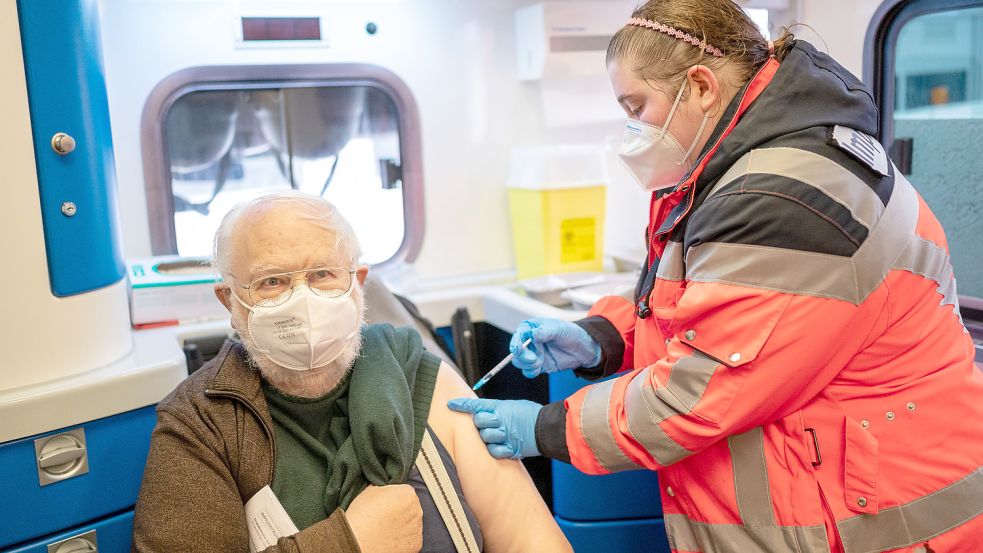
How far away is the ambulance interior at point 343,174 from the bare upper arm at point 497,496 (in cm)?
64

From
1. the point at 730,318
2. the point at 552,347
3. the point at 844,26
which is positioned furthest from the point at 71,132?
the point at 844,26

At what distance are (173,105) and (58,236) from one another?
0.97 metres

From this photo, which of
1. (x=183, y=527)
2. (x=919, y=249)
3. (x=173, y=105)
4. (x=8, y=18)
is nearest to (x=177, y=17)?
(x=173, y=105)

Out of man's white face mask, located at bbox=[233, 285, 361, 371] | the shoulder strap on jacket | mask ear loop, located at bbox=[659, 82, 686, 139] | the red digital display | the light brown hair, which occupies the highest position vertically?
the red digital display

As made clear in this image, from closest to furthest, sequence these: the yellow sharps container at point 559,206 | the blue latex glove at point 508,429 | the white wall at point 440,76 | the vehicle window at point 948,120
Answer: the blue latex glove at point 508,429 < the vehicle window at point 948,120 < the white wall at point 440,76 < the yellow sharps container at point 559,206

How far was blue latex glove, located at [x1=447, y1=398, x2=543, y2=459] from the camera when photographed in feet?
5.71

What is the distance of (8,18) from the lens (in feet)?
5.38

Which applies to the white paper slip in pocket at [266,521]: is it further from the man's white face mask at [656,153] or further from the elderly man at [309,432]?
the man's white face mask at [656,153]

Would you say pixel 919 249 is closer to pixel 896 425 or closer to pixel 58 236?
pixel 896 425

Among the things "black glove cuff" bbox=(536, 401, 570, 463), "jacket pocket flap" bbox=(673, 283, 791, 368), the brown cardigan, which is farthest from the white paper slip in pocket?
"jacket pocket flap" bbox=(673, 283, 791, 368)

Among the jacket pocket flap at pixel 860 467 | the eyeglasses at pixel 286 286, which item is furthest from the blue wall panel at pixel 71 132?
the jacket pocket flap at pixel 860 467

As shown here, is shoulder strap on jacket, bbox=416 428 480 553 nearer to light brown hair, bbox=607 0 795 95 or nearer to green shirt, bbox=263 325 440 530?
green shirt, bbox=263 325 440 530

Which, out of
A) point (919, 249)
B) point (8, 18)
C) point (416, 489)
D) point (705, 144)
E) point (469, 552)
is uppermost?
point (8, 18)

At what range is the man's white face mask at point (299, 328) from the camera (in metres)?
1.62
